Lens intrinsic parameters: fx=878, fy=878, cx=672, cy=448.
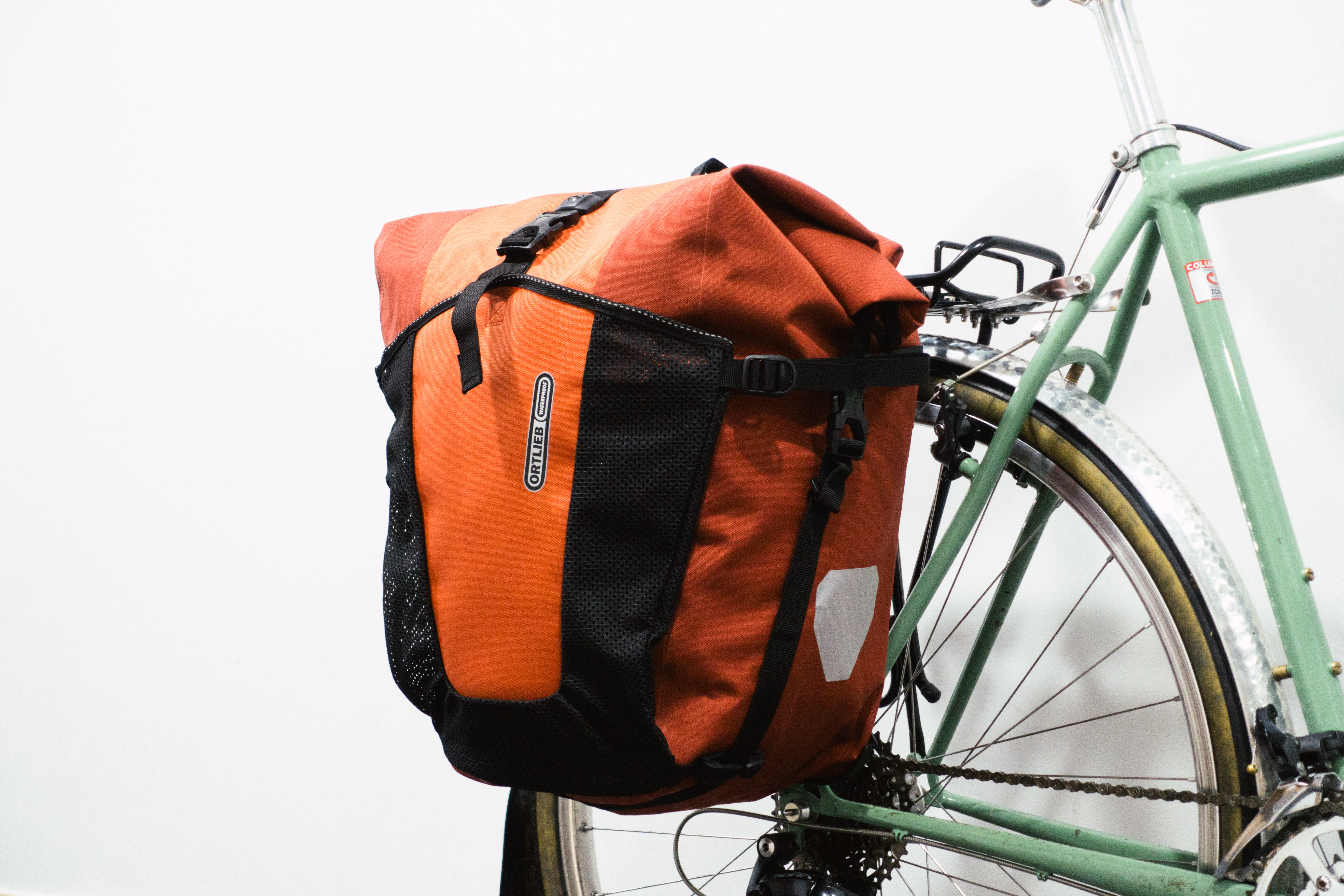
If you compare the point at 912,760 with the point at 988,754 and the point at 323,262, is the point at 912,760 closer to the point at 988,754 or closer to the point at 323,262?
the point at 988,754

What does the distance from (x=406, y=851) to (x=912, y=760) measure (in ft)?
2.74

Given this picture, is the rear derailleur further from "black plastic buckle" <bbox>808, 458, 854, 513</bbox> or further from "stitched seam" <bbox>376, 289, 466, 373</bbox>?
"stitched seam" <bbox>376, 289, 466, 373</bbox>

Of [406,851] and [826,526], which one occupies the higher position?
[826,526]

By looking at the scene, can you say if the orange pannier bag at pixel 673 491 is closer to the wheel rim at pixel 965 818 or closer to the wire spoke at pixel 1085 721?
the wheel rim at pixel 965 818

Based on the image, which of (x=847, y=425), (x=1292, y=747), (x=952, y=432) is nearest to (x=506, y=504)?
(x=847, y=425)

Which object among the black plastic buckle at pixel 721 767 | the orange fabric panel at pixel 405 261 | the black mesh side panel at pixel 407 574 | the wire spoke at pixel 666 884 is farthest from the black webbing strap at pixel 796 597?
the wire spoke at pixel 666 884

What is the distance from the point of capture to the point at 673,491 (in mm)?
541

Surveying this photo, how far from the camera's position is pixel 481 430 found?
0.59 metres

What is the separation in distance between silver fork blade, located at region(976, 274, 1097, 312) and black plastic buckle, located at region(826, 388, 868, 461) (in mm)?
171

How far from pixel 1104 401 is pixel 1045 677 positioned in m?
0.33

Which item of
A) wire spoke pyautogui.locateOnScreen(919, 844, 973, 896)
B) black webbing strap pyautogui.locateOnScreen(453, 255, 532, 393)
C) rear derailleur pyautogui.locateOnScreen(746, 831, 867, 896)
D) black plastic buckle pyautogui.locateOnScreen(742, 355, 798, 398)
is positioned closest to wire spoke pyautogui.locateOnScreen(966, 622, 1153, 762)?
wire spoke pyautogui.locateOnScreen(919, 844, 973, 896)

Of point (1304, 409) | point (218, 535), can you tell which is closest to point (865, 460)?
point (1304, 409)

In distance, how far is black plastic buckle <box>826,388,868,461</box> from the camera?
56 centimetres

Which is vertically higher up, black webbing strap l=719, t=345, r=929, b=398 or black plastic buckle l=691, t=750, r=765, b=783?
black webbing strap l=719, t=345, r=929, b=398
